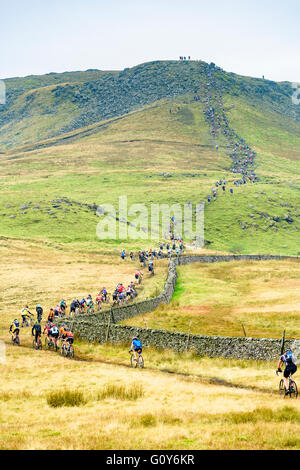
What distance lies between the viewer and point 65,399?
2028cm

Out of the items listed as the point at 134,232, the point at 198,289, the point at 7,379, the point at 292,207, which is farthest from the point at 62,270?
the point at 292,207

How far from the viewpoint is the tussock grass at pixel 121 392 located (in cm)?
2106

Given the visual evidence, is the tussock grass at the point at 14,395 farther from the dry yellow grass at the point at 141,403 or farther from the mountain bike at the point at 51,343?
the mountain bike at the point at 51,343

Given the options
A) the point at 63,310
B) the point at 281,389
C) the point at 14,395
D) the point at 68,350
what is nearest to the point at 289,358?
the point at 281,389

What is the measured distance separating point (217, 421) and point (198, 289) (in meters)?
44.0

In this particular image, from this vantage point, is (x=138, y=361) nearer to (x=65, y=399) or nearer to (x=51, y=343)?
(x=51, y=343)

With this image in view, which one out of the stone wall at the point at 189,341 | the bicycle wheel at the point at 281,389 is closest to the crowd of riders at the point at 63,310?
the stone wall at the point at 189,341

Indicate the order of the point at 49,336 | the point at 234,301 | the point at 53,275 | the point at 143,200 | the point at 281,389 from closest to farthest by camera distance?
the point at 281,389, the point at 49,336, the point at 234,301, the point at 53,275, the point at 143,200

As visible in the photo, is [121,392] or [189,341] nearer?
[121,392]

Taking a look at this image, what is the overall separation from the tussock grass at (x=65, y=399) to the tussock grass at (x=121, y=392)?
0.95 metres

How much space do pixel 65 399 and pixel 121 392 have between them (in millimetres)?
2527

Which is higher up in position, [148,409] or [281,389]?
[148,409]

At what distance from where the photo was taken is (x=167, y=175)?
18862 centimetres
